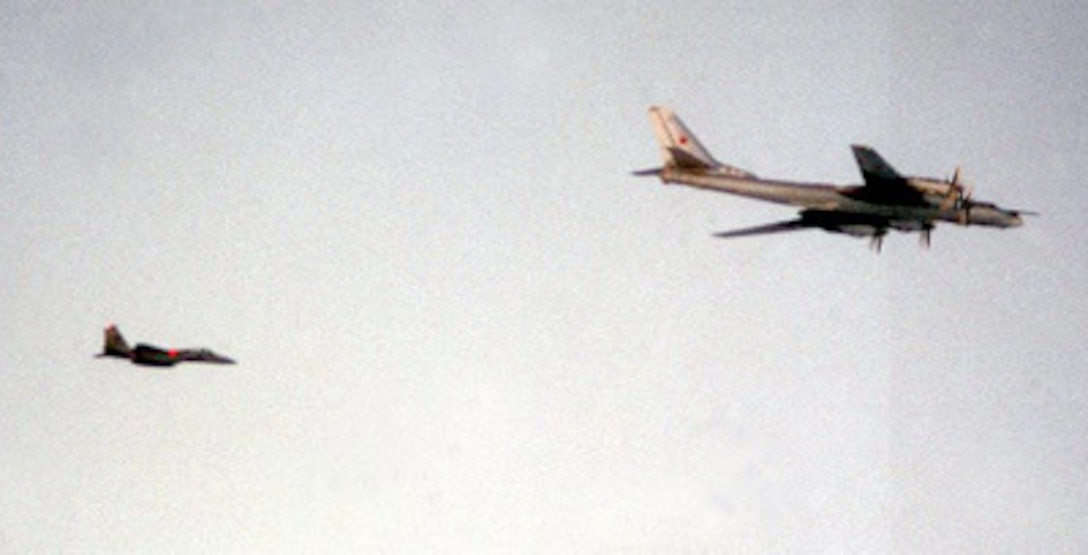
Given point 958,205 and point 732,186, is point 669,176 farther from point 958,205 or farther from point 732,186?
point 958,205

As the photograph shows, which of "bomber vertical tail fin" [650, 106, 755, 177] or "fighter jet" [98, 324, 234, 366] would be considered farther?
"fighter jet" [98, 324, 234, 366]

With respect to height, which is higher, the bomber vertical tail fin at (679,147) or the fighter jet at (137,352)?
the bomber vertical tail fin at (679,147)

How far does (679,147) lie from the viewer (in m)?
78.5

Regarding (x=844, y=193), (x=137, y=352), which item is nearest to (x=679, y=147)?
(x=844, y=193)

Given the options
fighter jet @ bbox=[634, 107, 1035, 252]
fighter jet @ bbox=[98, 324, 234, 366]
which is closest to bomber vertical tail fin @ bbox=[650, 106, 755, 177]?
fighter jet @ bbox=[634, 107, 1035, 252]

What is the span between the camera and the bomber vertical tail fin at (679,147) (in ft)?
254

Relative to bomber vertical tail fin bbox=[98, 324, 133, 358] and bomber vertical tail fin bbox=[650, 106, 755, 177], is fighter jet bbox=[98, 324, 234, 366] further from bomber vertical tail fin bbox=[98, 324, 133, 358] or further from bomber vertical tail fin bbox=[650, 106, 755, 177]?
bomber vertical tail fin bbox=[650, 106, 755, 177]

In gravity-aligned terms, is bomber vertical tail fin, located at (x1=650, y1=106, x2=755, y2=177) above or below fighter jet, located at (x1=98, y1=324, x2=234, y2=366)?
above

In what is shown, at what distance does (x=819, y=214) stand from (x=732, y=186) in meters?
7.33

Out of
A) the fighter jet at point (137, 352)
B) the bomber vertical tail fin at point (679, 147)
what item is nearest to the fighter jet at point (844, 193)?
the bomber vertical tail fin at point (679, 147)

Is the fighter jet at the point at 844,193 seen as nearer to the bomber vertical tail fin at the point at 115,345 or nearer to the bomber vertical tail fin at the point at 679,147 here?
the bomber vertical tail fin at the point at 679,147

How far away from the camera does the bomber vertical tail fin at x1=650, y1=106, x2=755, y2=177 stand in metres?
77.4

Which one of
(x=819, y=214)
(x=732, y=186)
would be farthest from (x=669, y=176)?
(x=819, y=214)

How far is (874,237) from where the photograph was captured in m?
81.7
